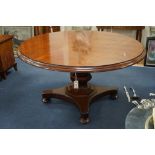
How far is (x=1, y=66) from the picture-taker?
299cm

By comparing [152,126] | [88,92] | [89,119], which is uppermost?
[152,126]

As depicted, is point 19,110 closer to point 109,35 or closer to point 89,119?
point 89,119

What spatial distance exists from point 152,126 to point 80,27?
2610 mm

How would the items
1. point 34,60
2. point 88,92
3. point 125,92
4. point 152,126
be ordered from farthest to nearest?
point 125,92 < point 88,92 < point 34,60 < point 152,126

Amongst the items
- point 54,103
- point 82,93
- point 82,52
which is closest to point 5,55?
point 54,103

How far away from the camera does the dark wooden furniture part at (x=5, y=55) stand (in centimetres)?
298

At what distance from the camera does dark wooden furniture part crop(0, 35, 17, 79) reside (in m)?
2.98

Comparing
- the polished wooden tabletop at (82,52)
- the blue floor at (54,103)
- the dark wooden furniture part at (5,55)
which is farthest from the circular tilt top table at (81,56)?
the dark wooden furniture part at (5,55)

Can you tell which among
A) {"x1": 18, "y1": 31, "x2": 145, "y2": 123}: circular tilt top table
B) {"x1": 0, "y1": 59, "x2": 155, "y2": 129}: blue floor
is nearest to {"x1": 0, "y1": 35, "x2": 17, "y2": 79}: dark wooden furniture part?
{"x1": 0, "y1": 59, "x2": 155, "y2": 129}: blue floor

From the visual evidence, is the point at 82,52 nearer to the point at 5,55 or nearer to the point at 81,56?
the point at 81,56

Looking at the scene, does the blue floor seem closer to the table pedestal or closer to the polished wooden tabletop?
the table pedestal

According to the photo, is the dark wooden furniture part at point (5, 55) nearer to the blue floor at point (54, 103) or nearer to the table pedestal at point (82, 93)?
the blue floor at point (54, 103)

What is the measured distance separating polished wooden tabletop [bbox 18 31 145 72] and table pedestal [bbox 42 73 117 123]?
1.10 feet

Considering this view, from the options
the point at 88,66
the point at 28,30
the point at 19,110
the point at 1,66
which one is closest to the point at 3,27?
the point at 28,30
